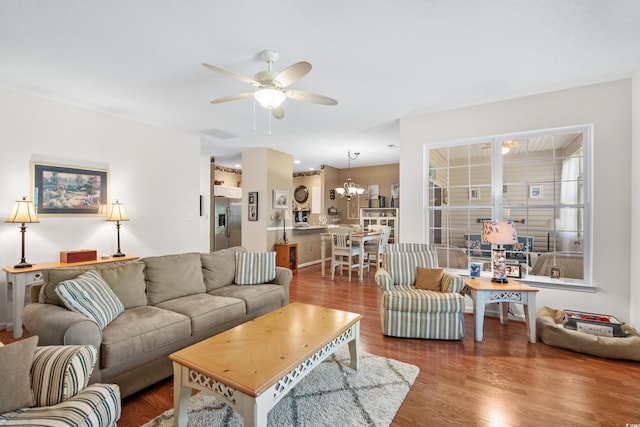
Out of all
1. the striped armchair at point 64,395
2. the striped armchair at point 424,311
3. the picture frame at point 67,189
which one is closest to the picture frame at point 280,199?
the picture frame at point 67,189

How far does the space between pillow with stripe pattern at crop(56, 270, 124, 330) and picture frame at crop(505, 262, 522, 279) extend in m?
3.82

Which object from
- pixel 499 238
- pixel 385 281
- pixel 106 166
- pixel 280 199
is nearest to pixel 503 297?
pixel 499 238

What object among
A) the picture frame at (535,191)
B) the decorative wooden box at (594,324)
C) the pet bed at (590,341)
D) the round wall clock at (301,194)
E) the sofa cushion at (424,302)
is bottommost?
the pet bed at (590,341)

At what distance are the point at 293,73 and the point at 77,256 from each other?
3295 mm

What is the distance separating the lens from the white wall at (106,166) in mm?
3240

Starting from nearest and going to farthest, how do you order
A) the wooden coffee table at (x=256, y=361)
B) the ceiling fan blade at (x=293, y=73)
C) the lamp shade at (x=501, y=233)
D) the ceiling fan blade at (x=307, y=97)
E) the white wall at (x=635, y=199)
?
the wooden coffee table at (x=256, y=361)
the ceiling fan blade at (x=293, y=73)
the ceiling fan blade at (x=307, y=97)
the white wall at (x=635, y=199)
the lamp shade at (x=501, y=233)

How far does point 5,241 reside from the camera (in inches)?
126

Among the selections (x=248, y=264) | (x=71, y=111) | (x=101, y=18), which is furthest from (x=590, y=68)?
(x=71, y=111)

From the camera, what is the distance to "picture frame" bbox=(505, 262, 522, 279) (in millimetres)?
3305

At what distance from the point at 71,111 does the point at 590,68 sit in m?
5.77

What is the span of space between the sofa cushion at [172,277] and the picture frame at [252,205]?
3101 millimetres

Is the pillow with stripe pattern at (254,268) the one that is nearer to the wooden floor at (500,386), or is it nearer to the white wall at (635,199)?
the wooden floor at (500,386)

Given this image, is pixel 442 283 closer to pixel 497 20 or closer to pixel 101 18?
pixel 497 20

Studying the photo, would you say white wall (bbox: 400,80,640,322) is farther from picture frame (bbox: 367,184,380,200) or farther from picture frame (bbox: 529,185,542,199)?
picture frame (bbox: 367,184,380,200)
